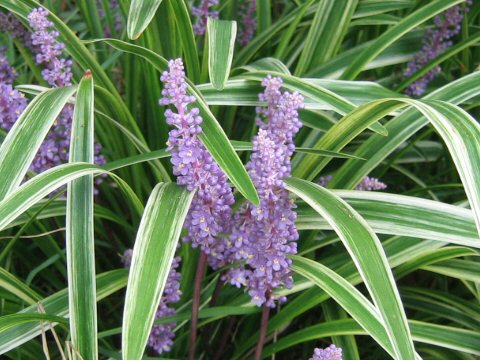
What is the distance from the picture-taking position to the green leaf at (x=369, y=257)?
52.9 inches

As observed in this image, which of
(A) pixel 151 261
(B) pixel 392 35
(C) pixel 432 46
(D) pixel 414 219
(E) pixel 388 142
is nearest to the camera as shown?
(A) pixel 151 261

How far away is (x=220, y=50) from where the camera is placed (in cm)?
185

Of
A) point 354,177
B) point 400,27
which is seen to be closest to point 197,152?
point 354,177

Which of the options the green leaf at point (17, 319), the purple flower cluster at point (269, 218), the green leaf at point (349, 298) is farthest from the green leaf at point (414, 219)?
the green leaf at point (17, 319)

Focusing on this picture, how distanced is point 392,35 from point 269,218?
1129 mm

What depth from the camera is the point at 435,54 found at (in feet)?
8.34

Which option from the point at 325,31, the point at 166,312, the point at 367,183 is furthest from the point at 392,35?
the point at 166,312

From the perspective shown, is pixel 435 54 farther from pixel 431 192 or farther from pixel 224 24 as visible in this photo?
pixel 224 24

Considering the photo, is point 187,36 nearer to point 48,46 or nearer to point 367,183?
point 48,46

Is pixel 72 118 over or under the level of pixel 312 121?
under

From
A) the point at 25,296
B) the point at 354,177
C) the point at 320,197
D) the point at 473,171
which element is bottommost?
the point at 25,296

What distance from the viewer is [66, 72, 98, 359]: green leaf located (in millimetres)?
1524

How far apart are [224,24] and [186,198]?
76cm

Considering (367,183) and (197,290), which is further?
(367,183)
